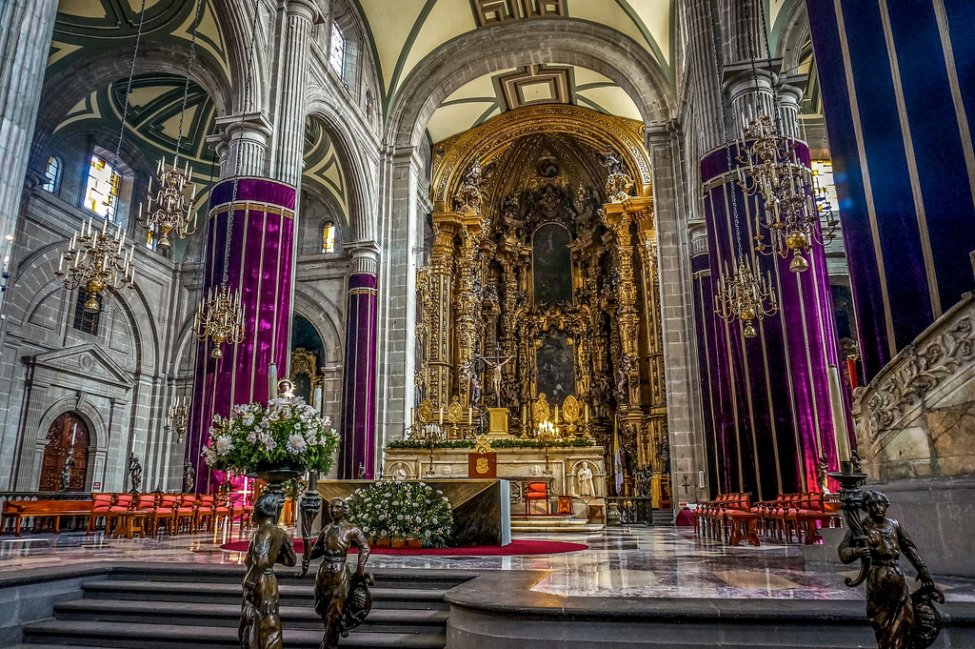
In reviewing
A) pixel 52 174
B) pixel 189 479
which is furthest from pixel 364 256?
pixel 189 479

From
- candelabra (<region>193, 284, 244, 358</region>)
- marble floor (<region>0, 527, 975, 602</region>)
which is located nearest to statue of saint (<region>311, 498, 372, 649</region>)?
marble floor (<region>0, 527, 975, 602</region>)

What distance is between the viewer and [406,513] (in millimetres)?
7395

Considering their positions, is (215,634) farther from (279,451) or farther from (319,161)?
(319,161)

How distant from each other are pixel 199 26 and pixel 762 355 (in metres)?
12.5

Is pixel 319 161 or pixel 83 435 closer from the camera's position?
pixel 83 435

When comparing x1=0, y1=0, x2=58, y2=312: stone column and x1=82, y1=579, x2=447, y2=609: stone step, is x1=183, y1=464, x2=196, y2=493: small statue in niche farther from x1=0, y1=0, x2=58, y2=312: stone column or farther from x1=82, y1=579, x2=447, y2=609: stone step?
x1=82, y1=579, x2=447, y2=609: stone step

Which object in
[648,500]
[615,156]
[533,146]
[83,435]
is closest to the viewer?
[648,500]

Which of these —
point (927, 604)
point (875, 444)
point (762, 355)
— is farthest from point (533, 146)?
point (927, 604)

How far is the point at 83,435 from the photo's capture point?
17016 mm

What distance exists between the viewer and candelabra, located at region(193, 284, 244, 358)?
10.1 metres

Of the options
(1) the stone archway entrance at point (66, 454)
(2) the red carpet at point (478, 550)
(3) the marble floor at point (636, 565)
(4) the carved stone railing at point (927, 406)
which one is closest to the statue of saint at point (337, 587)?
(3) the marble floor at point (636, 565)

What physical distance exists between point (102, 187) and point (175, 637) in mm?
17205

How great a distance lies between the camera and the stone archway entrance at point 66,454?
52.1 ft

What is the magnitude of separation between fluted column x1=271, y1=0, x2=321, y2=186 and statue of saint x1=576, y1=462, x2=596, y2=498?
26.6ft
